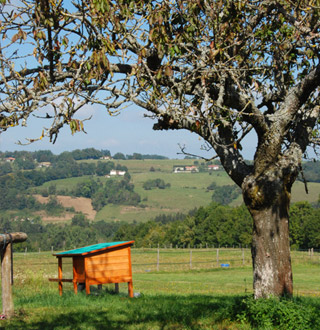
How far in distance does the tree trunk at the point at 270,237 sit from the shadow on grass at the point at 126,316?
0.81 meters

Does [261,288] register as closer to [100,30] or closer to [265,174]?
[265,174]

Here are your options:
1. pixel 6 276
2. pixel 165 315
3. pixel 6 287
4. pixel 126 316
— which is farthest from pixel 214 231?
pixel 6 287

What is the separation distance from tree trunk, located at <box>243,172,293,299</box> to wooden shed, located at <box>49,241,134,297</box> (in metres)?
4.29

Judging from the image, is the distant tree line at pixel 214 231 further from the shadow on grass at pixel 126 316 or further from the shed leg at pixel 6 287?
the shed leg at pixel 6 287

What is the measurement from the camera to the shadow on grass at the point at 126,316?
936 centimetres

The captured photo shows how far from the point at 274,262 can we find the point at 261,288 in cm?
59

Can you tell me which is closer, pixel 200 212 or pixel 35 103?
pixel 35 103

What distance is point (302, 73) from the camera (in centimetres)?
1352

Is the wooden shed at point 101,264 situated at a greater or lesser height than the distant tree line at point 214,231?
greater

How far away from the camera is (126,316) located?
1022 cm

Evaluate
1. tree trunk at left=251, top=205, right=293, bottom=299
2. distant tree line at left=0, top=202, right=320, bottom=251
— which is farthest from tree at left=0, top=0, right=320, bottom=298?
distant tree line at left=0, top=202, right=320, bottom=251

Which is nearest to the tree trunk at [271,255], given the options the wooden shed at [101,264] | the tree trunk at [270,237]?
the tree trunk at [270,237]

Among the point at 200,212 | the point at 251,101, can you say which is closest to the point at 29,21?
the point at 251,101

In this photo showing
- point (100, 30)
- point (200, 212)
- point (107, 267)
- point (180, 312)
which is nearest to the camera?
point (100, 30)
